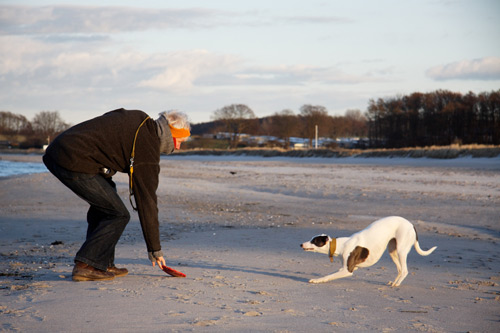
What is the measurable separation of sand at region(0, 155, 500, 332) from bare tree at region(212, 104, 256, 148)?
6544cm

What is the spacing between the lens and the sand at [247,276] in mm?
4418

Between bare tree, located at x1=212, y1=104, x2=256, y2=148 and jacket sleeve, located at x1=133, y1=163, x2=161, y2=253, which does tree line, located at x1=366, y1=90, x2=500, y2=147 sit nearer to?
bare tree, located at x1=212, y1=104, x2=256, y2=148

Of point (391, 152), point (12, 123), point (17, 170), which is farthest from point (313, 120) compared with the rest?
point (12, 123)

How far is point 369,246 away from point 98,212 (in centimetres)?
284

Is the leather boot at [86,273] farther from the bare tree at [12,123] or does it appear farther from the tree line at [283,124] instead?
the bare tree at [12,123]

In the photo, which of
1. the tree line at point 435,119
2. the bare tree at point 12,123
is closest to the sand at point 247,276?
the tree line at point 435,119

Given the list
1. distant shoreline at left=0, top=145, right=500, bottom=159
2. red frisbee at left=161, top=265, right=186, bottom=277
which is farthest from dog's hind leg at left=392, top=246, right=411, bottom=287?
distant shoreline at left=0, top=145, right=500, bottom=159

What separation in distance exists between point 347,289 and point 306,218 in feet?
19.0

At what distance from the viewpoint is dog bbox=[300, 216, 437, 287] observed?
5.95 metres

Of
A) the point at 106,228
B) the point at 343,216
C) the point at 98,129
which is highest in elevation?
the point at 98,129

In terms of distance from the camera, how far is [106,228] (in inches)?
221

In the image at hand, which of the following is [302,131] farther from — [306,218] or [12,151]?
[306,218]

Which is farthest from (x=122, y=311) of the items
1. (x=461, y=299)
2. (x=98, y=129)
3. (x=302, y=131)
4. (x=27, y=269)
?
(x=302, y=131)

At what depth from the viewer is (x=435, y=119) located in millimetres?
51250
